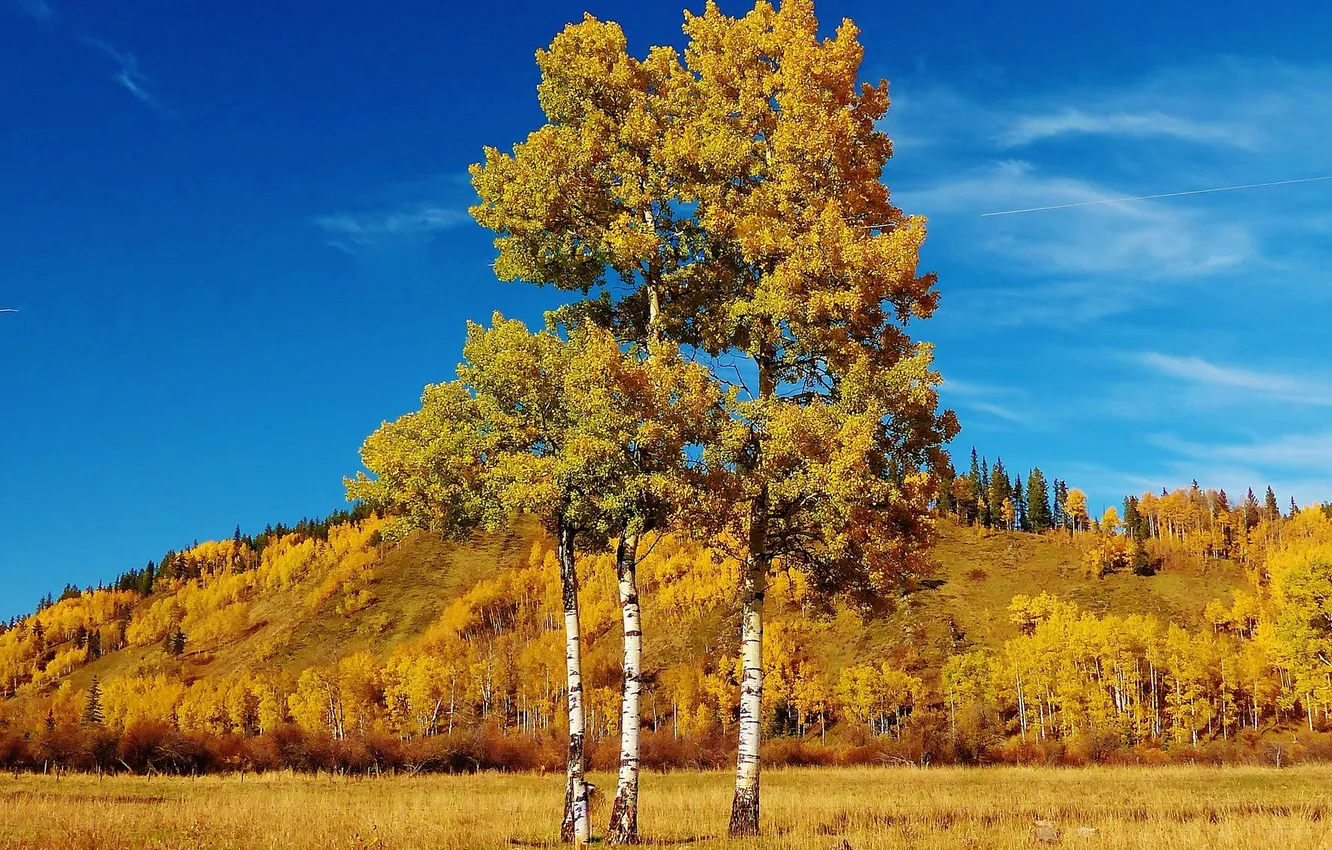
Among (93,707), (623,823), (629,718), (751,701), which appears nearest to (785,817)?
(751,701)

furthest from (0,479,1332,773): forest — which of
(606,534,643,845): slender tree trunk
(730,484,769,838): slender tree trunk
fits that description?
(606,534,643,845): slender tree trunk

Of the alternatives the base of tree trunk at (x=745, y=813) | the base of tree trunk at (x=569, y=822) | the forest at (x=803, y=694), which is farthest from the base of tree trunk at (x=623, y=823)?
the forest at (x=803, y=694)

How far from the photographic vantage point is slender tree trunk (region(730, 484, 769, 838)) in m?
18.5

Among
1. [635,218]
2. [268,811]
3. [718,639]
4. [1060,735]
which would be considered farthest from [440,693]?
[635,218]

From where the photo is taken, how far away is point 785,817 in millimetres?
22359

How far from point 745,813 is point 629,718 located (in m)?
2.89

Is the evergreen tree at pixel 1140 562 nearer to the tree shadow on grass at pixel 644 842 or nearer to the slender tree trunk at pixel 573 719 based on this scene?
the tree shadow on grass at pixel 644 842

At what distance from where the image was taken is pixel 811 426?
18062 mm

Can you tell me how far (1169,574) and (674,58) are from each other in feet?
595

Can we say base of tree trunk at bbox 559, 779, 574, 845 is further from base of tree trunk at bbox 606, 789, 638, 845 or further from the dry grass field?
base of tree trunk at bbox 606, 789, 638, 845

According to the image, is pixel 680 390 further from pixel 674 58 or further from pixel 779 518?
pixel 674 58

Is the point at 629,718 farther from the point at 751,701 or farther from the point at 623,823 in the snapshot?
the point at 751,701

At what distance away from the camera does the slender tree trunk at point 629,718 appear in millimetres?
18234

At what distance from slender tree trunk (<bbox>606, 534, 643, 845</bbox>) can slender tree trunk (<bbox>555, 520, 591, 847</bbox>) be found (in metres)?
0.68
